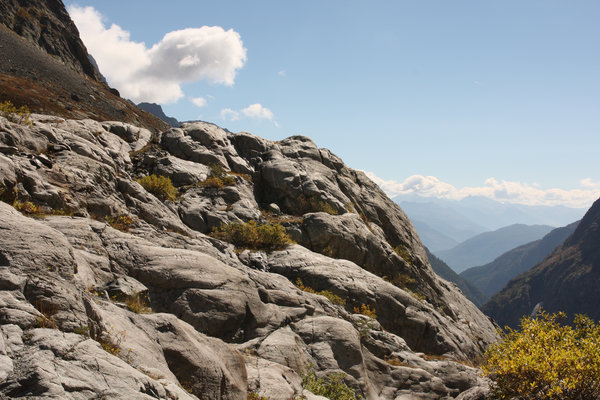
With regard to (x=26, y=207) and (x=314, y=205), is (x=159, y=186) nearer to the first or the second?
(x=26, y=207)

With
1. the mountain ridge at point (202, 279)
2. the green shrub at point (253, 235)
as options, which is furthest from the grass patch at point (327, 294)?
the green shrub at point (253, 235)

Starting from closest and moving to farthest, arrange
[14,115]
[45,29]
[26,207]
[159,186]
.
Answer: [26,207]
[14,115]
[159,186]
[45,29]

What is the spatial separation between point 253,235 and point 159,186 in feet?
25.1

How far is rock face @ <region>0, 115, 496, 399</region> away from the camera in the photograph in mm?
9586

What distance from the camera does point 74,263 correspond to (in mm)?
11648

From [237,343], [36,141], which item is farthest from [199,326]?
[36,141]

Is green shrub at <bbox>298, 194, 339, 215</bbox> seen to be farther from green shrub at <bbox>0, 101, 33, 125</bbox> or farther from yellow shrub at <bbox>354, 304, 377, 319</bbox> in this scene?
green shrub at <bbox>0, 101, 33, 125</bbox>

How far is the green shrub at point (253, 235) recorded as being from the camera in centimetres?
2670

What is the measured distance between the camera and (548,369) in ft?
43.8

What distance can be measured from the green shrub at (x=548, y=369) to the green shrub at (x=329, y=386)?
5924mm

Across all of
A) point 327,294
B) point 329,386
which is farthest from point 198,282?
point 327,294

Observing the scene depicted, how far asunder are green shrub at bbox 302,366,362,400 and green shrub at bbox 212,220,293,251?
436 inches

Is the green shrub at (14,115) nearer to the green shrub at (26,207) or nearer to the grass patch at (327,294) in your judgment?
the green shrub at (26,207)

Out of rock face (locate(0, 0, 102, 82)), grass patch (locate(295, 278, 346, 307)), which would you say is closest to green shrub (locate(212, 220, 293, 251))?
grass patch (locate(295, 278, 346, 307))
